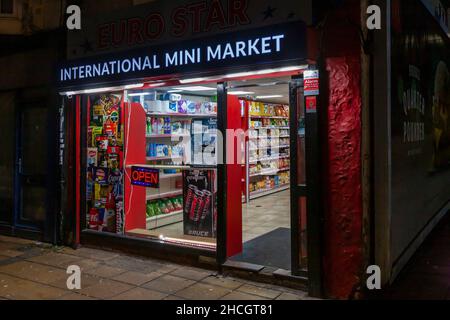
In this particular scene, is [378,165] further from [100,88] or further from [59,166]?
[59,166]

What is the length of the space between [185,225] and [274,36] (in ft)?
10.5

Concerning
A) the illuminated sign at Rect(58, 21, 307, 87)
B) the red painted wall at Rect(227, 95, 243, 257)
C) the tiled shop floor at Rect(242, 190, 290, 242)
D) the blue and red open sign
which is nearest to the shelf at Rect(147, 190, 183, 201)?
the blue and red open sign

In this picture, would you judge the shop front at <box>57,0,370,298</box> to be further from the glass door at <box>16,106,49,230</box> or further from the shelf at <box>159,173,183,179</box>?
the glass door at <box>16,106,49,230</box>

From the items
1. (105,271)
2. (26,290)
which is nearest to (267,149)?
(105,271)

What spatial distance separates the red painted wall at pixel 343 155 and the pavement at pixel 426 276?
1.70 feet

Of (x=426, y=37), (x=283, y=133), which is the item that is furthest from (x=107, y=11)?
(x=283, y=133)

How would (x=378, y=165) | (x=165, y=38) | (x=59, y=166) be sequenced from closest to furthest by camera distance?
(x=378, y=165) < (x=165, y=38) < (x=59, y=166)

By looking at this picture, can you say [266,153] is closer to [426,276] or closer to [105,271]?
[426,276]

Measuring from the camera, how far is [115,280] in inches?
204

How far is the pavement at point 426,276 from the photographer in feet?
15.3

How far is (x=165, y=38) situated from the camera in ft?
18.6

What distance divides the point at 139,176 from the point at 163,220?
134 centimetres

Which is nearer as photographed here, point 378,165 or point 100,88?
point 378,165

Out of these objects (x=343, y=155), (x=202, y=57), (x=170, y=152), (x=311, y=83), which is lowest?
(x=343, y=155)
